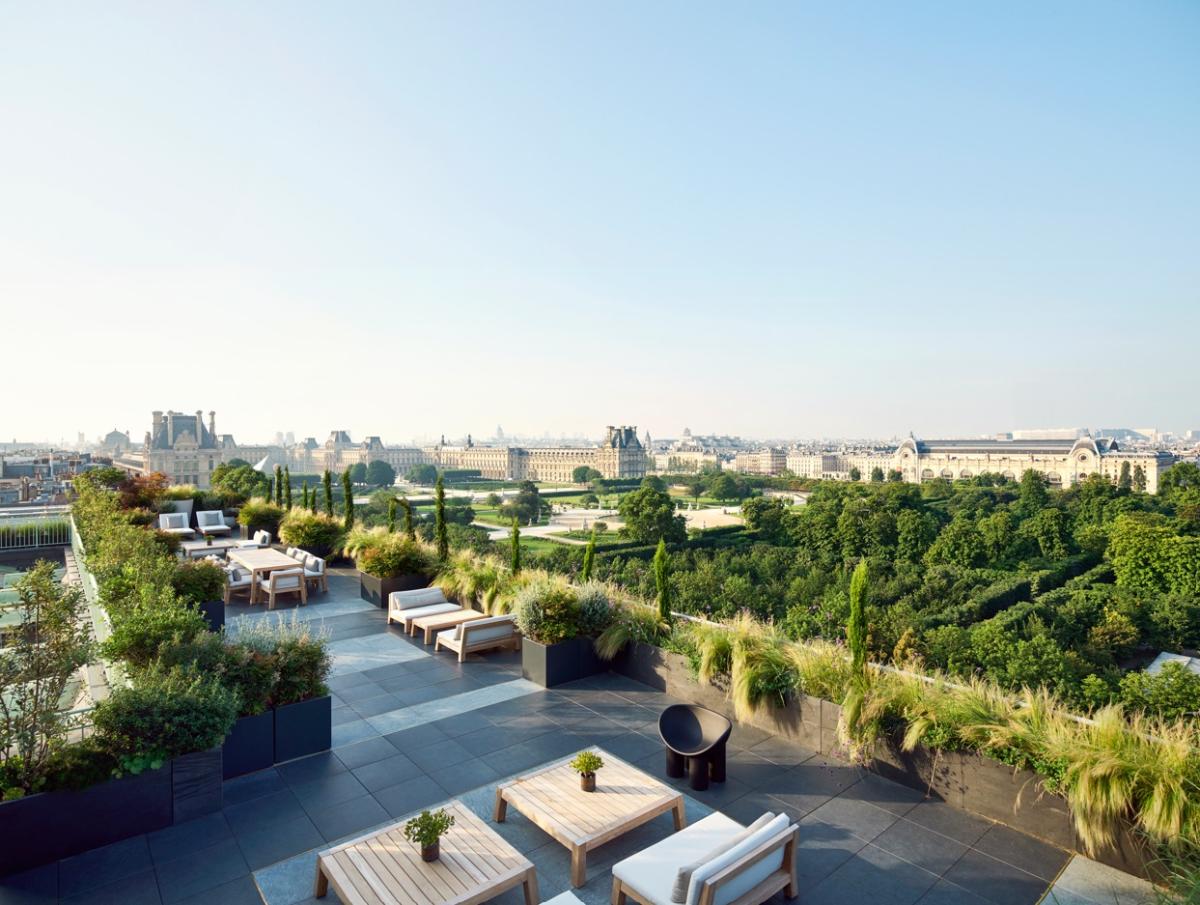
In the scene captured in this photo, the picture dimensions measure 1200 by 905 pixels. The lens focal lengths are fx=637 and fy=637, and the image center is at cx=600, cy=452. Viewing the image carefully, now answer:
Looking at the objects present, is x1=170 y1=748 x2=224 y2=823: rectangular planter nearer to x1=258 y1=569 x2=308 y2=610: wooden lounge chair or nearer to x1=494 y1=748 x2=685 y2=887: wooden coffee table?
x1=494 y1=748 x2=685 y2=887: wooden coffee table

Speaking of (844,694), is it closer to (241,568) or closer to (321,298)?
(241,568)

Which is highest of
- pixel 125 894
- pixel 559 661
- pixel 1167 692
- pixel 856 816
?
pixel 559 661

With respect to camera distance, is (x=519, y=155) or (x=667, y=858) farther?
(x=519, y=155)

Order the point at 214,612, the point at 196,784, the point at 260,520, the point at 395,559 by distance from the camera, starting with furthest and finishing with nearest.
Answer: the point at 260,520, the point at 395,559, the point at 214,612, the point at 196,784

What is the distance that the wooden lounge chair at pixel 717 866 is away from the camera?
2.66 m

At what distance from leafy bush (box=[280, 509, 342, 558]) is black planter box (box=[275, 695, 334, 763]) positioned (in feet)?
25.9

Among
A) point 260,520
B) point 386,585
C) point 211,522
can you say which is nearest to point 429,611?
point 386,585

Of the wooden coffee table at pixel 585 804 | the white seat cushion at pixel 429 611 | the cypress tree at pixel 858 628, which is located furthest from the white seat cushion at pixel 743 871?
the white seat cushion at pixel 429 611

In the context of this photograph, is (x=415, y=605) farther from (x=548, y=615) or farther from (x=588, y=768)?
→ (x=588, y=768)

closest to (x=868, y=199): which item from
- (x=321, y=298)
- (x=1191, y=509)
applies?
(x=321, y=298)

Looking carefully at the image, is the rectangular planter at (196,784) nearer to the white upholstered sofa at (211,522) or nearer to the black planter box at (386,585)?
the black planter box at (386,585)

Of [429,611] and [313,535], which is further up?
[313,535]

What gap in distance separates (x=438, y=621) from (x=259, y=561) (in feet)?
14.4

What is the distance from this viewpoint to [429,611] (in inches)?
314
